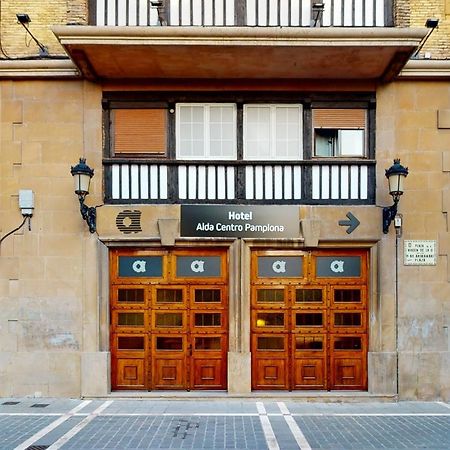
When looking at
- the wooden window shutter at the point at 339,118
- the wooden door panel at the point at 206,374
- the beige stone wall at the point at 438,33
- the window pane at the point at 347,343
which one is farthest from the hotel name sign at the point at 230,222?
the beige stone wall at the point at 438,33

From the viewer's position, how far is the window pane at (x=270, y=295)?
30.4 feet

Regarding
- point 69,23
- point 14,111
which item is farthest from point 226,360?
point 69,23

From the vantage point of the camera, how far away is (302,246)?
30.1 feet

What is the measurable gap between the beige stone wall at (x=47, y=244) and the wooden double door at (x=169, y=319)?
1.89 feet

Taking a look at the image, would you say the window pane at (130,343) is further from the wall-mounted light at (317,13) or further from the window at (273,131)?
the wall-mounted light at (317,13)

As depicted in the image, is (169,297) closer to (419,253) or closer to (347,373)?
(347,373)

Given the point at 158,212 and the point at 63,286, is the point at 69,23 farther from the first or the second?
the point at 63,286

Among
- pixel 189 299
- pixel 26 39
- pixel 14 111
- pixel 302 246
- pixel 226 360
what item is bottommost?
pixel 226 360

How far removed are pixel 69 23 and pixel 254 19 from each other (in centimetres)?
352

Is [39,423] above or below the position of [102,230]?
below

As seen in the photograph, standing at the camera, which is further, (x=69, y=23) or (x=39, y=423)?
(x=69, y=23)

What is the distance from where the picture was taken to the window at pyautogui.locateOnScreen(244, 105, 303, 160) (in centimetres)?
935

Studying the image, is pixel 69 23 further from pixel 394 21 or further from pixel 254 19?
pixel 394 21

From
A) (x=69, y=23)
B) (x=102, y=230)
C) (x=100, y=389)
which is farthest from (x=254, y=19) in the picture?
(x=100, y=389)
